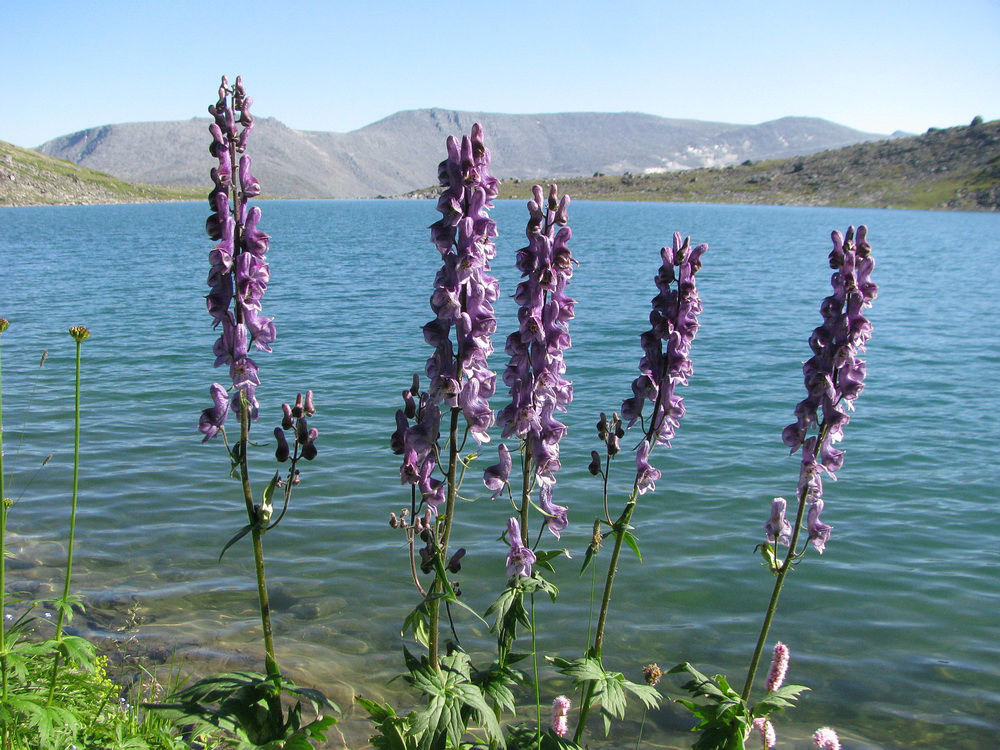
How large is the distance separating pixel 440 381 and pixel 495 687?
1.55 metres

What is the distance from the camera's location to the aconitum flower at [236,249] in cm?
408

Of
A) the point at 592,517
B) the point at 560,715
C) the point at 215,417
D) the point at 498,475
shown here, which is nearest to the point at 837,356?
the point at 498,475

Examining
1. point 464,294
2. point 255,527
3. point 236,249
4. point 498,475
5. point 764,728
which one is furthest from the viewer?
point 498,475

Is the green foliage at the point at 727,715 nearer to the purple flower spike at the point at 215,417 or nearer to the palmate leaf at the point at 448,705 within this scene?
the palmate leaf at the point at 448,705

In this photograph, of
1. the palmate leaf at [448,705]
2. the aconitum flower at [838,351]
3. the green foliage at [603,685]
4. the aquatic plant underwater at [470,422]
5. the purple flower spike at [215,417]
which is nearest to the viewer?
the palmate leaf at [448,705]

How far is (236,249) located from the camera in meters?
4.20

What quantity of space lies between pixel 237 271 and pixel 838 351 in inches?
127

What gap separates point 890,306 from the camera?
1427 inches

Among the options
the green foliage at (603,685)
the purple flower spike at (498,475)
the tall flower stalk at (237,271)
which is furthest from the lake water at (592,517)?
the tall flower stalk at (237,271)

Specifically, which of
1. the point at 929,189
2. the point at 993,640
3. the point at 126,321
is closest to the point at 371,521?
the point at 993,640

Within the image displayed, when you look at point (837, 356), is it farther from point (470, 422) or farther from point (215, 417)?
point (215, 417)

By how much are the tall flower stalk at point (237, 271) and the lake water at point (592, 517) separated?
3474 mm

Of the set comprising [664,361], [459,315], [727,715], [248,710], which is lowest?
[727,715]

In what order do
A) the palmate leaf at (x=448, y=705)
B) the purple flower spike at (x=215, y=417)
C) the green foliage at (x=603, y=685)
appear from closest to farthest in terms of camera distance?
the palmate leaf at (x=448, y=705), the green foliage at (x=603, y=685), the purple flower spike at (x=215, y=417)
